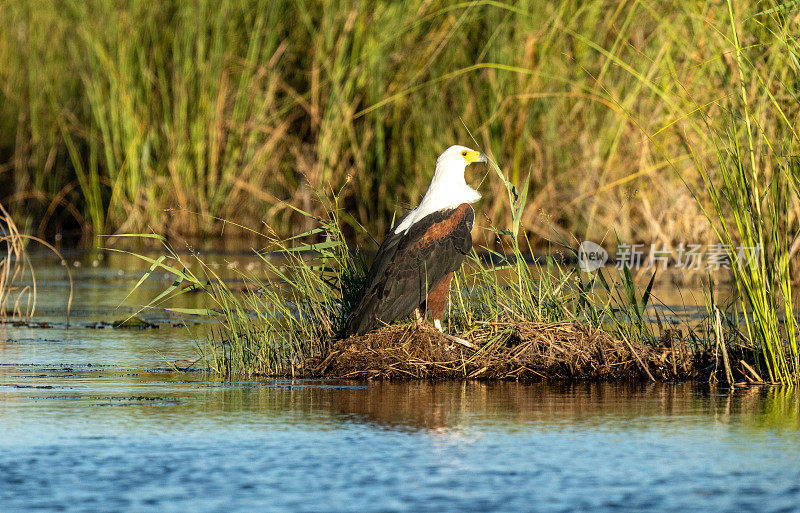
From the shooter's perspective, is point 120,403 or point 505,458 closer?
point 505,458

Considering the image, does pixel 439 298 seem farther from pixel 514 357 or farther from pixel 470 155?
pixel 470 155

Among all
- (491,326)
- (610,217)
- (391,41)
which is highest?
(391,41)

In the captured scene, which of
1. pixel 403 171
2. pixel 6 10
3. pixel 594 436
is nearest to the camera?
pixel 594 436

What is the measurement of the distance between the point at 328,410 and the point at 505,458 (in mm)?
1280

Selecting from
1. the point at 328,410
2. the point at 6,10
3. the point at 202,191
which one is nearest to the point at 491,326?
the point at 328,410

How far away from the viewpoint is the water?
15.2 feet

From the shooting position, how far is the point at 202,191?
624 inches

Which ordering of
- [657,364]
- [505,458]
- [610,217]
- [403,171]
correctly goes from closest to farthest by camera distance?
[505,458]
[657,364]
[610,217]
[403,171]

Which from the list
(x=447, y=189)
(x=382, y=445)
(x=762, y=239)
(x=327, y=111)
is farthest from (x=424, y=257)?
(x=327, y=111)

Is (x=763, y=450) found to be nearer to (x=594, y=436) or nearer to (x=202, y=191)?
(x=594, y=436)

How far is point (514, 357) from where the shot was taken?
7172 millimetres

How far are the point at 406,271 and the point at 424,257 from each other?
13cm

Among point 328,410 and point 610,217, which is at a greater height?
point 610,217

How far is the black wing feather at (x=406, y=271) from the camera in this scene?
286 inches
